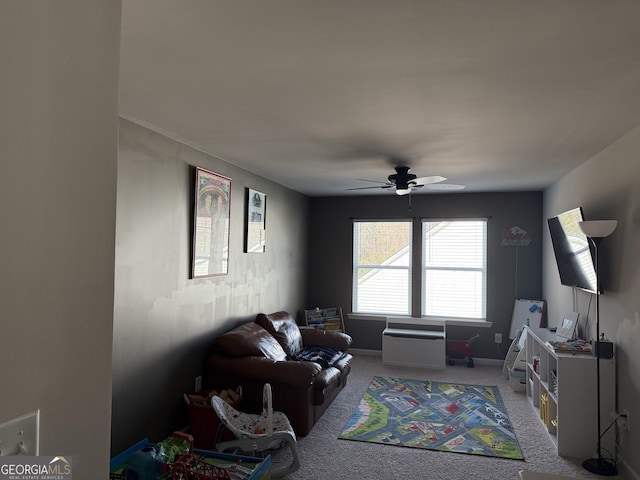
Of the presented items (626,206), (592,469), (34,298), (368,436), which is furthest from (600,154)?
(34,298)

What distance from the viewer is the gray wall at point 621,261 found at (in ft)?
9.98

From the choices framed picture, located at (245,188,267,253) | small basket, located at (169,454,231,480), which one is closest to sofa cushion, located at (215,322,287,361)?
framed picture, located at (245,188,267,253)

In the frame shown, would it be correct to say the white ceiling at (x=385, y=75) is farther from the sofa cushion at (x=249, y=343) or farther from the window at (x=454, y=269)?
the window at (x=454, y=269)

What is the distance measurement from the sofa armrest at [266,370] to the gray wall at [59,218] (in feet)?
9.51

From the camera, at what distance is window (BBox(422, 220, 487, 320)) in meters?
6.41

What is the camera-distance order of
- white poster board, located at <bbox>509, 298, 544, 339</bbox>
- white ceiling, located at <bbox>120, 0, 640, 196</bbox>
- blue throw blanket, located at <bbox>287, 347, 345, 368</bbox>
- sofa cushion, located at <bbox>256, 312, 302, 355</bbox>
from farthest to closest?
white poster board, located at <bbox>509, 298, 544, 339</bbox> < sofa cushion, located at <bbox>256, 312, 302, 355</bbox> < blue throw blanket, located at <bbox>287, 347, 345, 368</bbox> < white ceiling, located at <bbox>120, 0, 640, 196</bbox>

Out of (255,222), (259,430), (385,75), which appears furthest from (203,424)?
(385,75)

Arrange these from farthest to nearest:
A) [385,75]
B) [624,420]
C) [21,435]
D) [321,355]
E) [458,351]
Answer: [458,351]
[321,355]
[624,420]
[385,75]
[21,435]

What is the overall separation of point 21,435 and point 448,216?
20.8 feet

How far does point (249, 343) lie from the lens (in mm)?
4012

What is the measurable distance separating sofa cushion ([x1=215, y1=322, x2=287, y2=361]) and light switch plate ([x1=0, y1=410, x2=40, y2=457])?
3272mm

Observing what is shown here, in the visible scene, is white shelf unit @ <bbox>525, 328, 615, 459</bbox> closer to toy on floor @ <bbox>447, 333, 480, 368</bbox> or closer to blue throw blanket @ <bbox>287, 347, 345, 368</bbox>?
blue throw blanket @ <bbox>287, 347, 345, 368</bbox>

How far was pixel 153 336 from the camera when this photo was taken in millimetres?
3316

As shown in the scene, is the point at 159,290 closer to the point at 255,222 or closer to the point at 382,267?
the point at 255,222
